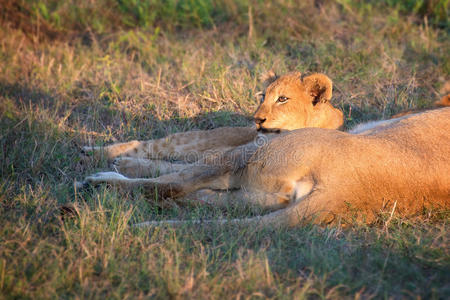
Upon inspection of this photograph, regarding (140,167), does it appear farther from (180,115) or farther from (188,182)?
(180,115)

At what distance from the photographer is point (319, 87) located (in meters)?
3.95

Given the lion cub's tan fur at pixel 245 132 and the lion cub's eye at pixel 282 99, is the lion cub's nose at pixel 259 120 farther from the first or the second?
the lion cub's eye at pixel 282 99

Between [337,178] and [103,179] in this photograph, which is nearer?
[337,178]

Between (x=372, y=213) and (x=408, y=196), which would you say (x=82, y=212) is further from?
(x=408, y=196)

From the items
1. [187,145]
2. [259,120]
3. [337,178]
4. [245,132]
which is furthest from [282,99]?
[337,178]

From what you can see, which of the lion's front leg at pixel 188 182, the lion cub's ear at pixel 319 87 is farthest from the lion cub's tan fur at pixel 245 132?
the lion's front leg at pixel 188 182

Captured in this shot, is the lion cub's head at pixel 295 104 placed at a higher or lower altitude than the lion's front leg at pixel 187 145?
higher

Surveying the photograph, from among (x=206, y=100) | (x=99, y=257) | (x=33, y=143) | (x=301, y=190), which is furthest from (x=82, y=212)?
(x=206, y=100)

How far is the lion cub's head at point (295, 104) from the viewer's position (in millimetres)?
3889

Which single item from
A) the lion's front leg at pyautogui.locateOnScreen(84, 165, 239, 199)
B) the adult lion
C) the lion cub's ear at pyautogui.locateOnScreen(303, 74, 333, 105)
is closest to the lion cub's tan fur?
the lion cub's ear at pyautogui.locateOnScreen(303, 74, 333, 105)

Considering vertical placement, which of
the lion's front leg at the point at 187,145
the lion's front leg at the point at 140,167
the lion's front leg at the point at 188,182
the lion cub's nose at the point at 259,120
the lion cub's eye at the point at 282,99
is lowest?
the lion's front leg at the point at 140,167

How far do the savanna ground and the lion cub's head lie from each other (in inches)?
38.6

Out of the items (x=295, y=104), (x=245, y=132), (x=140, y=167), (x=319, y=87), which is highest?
(x=319, y=87)

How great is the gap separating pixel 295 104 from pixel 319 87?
0.81ft
